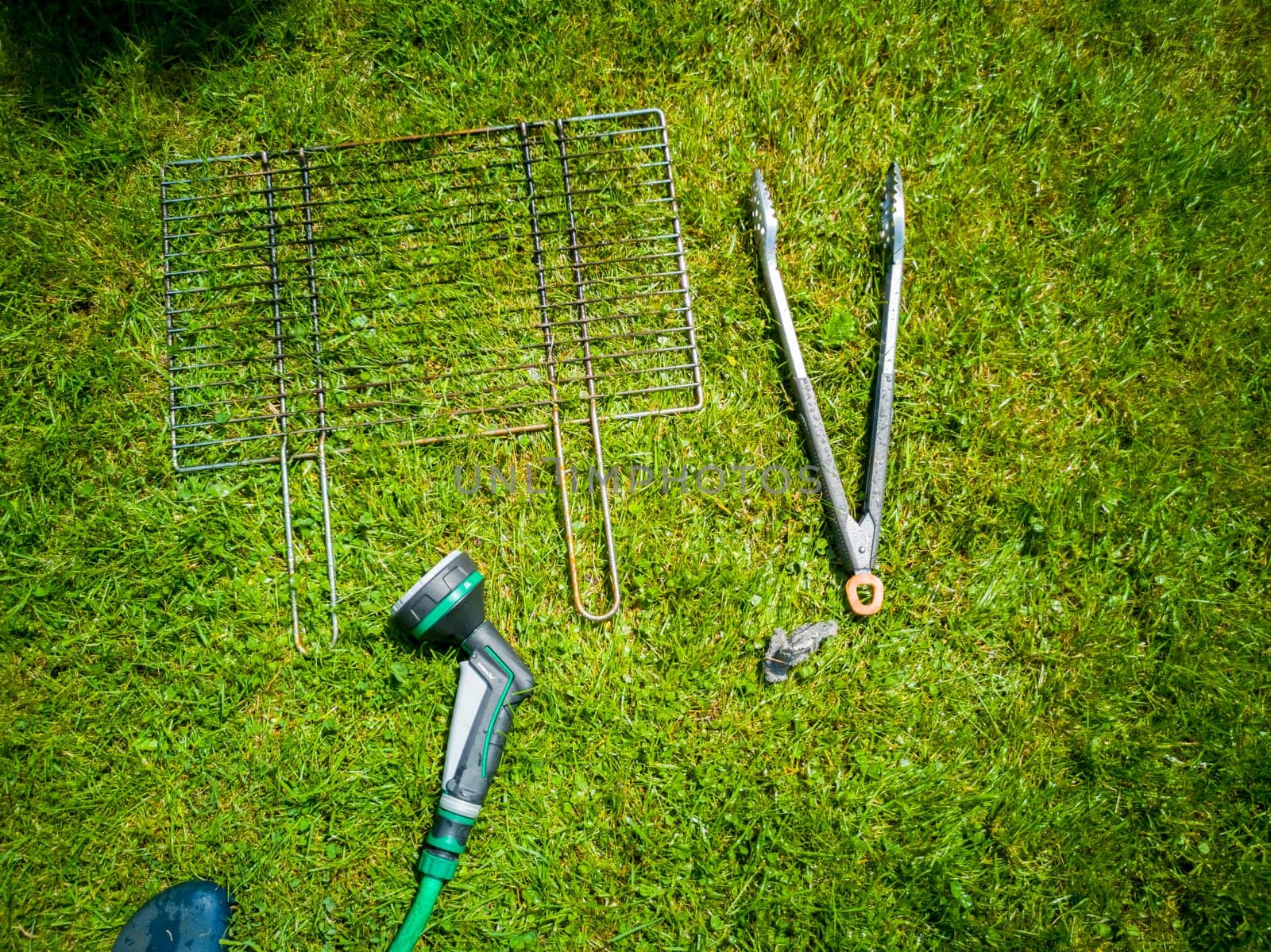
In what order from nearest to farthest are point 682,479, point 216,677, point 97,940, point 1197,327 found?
point 97,940 < point 216,677 < point 682,479 < point 1197,327

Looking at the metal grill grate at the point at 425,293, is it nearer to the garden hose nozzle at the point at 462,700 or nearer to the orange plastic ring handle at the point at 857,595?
the garden hose nozzle at the point at 462,700

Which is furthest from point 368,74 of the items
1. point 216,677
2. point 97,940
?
point 97,940

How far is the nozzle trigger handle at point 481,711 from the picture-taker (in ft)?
8.33

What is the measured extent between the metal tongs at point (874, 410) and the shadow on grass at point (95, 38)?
247cm

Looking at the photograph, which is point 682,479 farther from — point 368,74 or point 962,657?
point 368,74

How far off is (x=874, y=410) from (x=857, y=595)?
0.73m

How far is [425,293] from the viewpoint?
120 inches

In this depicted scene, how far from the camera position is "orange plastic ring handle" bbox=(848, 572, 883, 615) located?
2789 millimetres

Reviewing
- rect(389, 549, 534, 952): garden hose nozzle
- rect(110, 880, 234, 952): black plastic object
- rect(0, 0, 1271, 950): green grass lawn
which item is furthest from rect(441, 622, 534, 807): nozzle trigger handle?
rect(110, 880, 234, 952): black plastic object

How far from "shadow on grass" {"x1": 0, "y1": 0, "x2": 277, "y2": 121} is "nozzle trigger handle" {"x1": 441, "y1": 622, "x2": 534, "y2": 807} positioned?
2865 millimetres

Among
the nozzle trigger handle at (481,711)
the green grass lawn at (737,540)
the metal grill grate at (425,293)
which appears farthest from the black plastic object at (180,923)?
the metal grill grate at (425,293)

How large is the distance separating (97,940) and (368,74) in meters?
3.56

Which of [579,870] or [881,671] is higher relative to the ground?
[881,671]

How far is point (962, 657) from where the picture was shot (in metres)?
2.89
